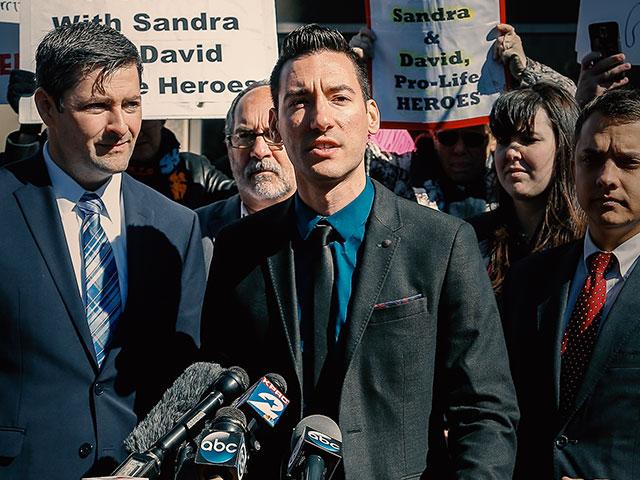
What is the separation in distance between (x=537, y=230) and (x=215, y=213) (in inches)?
59.4

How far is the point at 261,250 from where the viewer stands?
10.7ft

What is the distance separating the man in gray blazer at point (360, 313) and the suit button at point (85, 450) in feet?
1.88

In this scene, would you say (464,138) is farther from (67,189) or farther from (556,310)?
(67,189)

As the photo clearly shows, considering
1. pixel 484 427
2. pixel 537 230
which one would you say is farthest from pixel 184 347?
pixel 537 230

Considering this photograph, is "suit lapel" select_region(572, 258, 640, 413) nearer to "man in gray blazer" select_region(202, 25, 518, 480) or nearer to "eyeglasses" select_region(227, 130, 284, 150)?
"man in gray blazer" select_region(202, 25, 518, 480)

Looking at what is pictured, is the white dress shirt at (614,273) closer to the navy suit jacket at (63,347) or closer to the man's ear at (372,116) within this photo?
the man's ear at (372,116)

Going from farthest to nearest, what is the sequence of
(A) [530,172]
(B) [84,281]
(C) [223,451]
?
(A) [530,172] → (B) [84,281] → (C) [223,451]

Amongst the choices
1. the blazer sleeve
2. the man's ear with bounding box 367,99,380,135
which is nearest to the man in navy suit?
the man's ear with bounding box 367,99,380,135

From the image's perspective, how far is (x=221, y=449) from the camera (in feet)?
7.71

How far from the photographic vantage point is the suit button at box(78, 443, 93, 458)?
348 cm

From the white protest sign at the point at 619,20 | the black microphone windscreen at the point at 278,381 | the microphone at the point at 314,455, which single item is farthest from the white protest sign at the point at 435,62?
the microphone at the point at 314,455

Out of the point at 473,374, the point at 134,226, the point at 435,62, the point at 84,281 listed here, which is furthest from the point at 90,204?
the point at 435,62

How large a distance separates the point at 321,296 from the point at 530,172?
169cm

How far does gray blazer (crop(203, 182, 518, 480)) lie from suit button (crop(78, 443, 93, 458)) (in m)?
0.68
